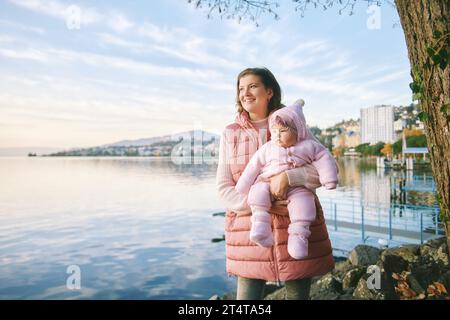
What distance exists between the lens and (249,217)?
1.92 m

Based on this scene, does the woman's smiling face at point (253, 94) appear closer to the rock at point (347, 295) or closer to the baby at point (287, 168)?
the baby at point (287, 168)

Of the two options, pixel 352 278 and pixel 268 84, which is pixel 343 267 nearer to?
pixel 352 278

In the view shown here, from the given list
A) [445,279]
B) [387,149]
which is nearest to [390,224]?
[445,279]

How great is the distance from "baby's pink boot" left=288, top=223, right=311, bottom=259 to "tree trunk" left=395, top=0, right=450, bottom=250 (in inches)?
35.3

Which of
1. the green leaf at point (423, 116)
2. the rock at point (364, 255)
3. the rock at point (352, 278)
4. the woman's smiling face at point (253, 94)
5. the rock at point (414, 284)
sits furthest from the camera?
the rock at point (364, 255)

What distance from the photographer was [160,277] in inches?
575

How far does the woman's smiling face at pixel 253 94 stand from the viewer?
6.41 ft

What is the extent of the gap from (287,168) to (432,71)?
953mm

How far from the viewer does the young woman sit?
1.88m

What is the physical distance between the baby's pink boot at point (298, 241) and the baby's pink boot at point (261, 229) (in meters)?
0.10

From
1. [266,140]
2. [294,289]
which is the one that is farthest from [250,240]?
[266,140]

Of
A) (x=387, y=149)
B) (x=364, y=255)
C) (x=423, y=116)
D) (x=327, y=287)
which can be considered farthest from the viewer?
(x=387, y=149)

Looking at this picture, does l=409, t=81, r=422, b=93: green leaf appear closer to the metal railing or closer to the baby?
the baby

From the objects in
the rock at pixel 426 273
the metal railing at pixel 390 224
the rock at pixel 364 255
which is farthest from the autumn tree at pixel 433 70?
the metal railing at pixel 390 224
